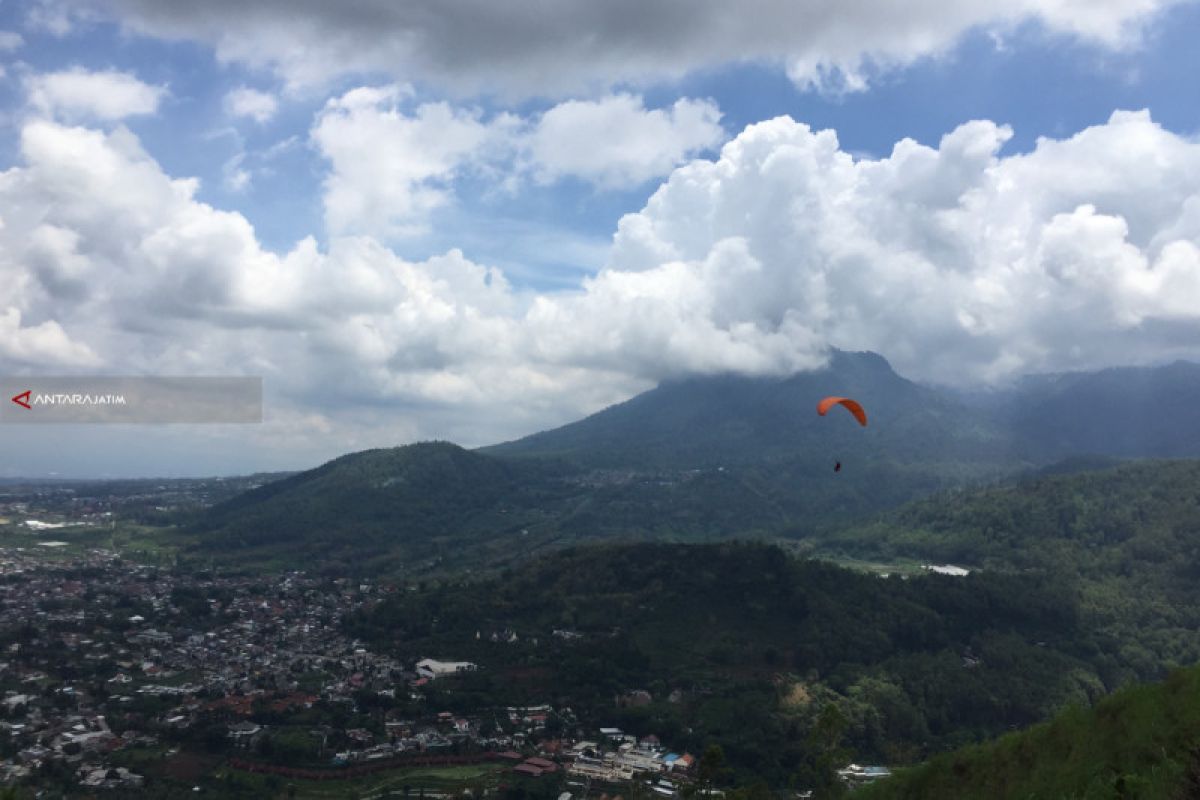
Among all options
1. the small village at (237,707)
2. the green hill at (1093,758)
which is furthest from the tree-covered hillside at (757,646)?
the green hill at (1093,758)

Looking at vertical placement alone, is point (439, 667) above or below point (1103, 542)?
below

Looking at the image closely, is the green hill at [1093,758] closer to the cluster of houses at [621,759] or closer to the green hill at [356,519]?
the cluster of houses at [621,759]

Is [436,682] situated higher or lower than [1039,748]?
lower

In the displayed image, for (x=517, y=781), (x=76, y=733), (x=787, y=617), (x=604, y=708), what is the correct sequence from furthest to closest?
(x=787, y=617) → (x=604, y=708) → (x=76, y=733) → (x=517, y=781)

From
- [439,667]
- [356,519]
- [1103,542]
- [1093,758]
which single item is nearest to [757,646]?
[439,667]

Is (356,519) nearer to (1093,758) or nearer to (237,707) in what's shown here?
(237,707)

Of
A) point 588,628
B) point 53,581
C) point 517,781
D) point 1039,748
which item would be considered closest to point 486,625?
point 588,628

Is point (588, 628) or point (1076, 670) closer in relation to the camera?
point (1076, 670)

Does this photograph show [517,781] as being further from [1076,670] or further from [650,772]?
[1076,670]
